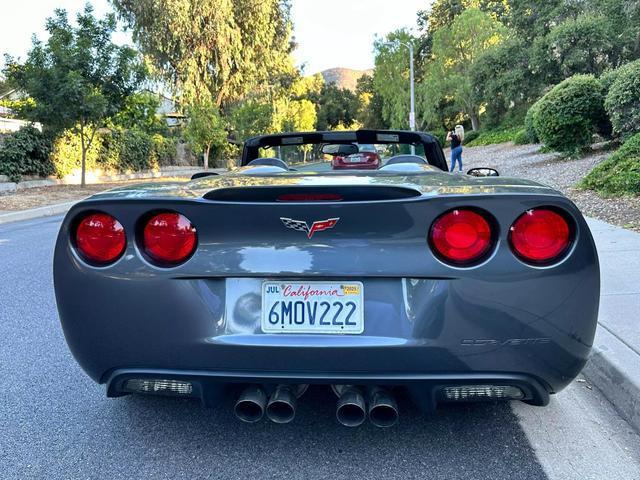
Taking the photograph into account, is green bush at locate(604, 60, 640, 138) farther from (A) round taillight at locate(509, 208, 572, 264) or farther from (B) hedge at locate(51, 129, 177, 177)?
(B) hedge at locate(51, 129, 177, 177)

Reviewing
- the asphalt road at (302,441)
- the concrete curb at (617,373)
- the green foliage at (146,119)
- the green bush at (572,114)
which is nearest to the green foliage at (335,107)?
the green foliage at (146,119)

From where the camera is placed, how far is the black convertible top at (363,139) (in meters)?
3.91

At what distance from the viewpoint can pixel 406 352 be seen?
1.88 meters

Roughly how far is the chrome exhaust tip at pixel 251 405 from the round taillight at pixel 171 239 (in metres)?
0.59

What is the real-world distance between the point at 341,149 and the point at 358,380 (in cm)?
228

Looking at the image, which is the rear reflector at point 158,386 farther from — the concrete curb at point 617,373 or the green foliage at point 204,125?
the green foliage at point 204,125

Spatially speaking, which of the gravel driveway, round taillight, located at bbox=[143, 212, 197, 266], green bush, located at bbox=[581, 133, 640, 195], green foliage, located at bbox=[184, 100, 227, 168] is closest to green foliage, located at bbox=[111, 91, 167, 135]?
green foliage, located at bbox=[184, 100, 227, 168]

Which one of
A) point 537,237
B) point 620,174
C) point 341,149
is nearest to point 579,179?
point 620,174

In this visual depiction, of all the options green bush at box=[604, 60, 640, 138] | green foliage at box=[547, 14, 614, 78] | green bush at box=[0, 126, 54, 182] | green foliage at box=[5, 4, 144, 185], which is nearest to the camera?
green bush at box=[604, 60, 640, 138]

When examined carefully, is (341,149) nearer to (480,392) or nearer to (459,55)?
(480,392)

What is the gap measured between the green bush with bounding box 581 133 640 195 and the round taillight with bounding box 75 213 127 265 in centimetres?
842

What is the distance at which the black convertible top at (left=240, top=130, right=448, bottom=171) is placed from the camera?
3906 millimetres

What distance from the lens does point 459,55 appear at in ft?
130

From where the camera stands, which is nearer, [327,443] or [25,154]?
[327,443]
